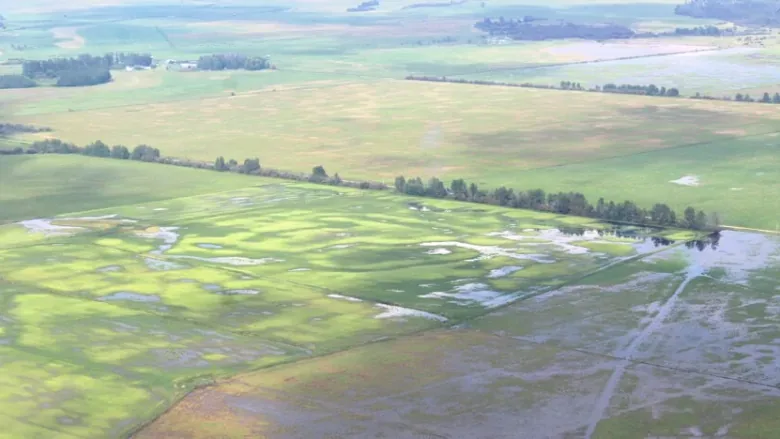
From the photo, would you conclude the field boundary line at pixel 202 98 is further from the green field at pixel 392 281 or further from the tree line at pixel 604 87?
the tree line at pixel 604 87

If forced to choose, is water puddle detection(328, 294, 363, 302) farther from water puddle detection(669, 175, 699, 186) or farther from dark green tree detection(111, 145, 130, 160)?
dark green tree detection(111, 145, 130, 160)

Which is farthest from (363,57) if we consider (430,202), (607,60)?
(430,202)

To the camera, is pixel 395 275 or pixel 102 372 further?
pixel 395 275

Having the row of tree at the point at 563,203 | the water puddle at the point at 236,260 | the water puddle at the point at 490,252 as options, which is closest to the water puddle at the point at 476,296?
the water puddle at the point at 490,252

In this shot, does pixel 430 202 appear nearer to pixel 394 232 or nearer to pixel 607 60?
pixel 394 232

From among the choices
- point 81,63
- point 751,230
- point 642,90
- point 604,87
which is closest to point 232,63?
point 81,63

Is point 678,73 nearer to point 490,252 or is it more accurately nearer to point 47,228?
point 490,252
